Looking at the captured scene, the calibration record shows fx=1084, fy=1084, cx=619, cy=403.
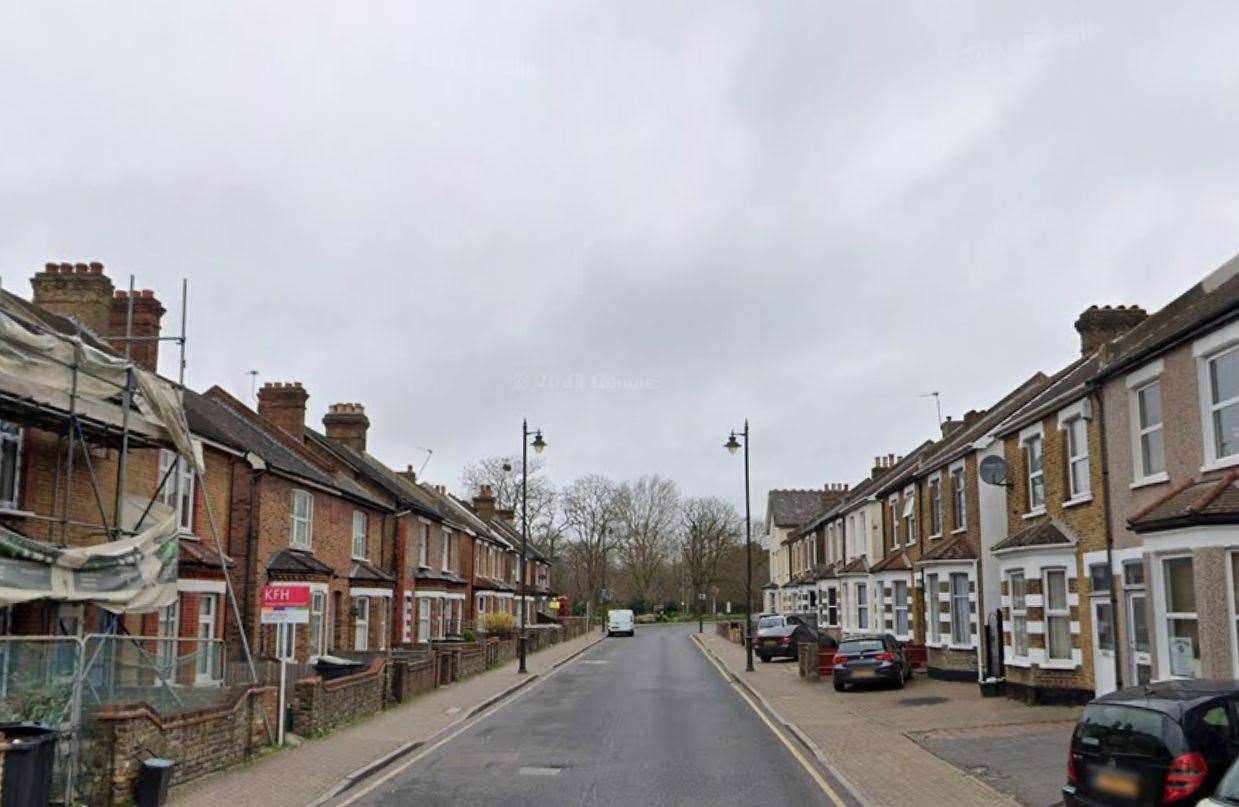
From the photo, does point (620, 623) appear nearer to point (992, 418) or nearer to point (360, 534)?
point (360, 534)

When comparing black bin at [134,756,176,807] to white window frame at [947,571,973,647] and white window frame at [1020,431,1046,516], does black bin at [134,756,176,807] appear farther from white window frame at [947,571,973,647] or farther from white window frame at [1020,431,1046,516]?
white window frame at [947,571,973,647]

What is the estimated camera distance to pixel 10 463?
1562cm

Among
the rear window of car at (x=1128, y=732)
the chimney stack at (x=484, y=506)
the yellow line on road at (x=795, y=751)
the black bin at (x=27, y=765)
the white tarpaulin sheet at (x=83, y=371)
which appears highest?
the chimney stack at (x=484, y=506)

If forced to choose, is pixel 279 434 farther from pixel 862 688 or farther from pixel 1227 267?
pixel 1227 267

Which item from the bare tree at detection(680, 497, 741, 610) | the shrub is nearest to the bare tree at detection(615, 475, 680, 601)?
the bare tree at detection(680, 497, 741, 610)

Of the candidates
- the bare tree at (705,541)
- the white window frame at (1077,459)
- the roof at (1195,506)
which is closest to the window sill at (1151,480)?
the roof at (1195,506)

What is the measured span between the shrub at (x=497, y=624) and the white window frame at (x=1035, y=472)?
25.7m

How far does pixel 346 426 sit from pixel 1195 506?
32067 mm

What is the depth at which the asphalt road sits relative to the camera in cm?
1259

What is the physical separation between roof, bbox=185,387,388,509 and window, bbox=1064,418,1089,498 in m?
16.5

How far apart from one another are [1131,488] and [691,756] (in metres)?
8.03

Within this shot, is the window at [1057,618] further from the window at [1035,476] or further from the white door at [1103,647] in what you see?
the window at [1035,476]

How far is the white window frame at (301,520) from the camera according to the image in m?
26.2

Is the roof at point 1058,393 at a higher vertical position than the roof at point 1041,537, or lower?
higher
